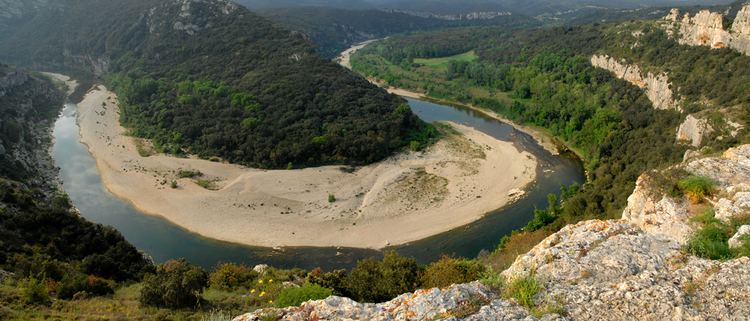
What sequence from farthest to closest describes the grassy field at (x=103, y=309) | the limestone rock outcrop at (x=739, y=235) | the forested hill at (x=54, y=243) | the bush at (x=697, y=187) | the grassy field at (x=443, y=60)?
the grassy field at (x=443, y=60) < the forested hill at (x=54, y=243) < the grassy field at (x=103, y=309) < the bush at (x=697, y=187) < the limestone rock outcrop at (x=739, y=235)

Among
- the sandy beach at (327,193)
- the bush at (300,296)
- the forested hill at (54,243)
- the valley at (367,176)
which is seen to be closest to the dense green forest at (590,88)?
the valley at (367,176)

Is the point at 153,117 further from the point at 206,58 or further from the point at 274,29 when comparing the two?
the point at 274,29

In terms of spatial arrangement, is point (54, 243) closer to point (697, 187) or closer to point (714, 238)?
point (697, 187)

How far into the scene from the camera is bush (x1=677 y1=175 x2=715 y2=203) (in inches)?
559

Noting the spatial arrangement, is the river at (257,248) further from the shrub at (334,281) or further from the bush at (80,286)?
the bush at (80,286)

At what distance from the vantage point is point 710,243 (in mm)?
11062

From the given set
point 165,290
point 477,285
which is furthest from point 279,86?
point 477,285

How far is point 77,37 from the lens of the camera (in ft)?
443

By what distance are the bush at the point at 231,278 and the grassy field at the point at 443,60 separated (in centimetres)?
11318

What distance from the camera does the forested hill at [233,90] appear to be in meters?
69.9

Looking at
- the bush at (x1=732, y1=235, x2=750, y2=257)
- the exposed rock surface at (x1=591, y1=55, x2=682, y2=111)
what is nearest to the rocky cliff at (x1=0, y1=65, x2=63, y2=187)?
the bush at (x1=732, y1=235, x2=750, y2=257)

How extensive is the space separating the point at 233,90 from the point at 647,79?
212 feet

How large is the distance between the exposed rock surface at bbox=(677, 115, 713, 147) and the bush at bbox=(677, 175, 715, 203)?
42.0m

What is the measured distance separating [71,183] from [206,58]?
40851mm
